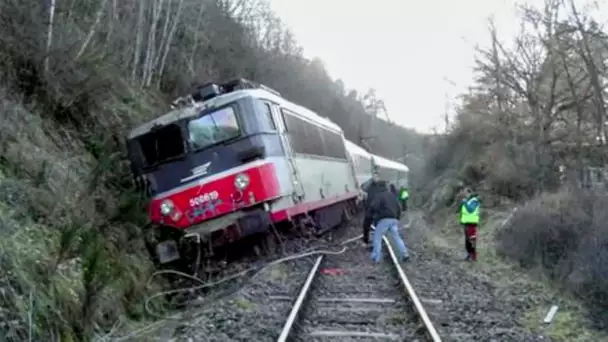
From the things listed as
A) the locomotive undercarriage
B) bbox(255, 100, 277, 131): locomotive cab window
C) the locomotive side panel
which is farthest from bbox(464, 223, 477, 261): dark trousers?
bbox(255, 100, 277, 131): locomotive cab window

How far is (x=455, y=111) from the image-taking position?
129 feet

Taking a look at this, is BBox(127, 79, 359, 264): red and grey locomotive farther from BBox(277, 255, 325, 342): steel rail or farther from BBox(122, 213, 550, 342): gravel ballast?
BBox(277, 255, 325, 342): steel rail

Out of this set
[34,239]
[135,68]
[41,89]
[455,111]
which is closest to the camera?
[34,239]

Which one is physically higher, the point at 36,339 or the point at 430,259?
the point at 36,339

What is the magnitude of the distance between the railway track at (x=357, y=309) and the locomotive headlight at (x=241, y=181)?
1.69 metres

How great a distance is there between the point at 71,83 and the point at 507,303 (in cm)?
811

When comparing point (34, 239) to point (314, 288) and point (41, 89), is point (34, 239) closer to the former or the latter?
point (314, 288)

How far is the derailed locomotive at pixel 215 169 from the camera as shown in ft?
37.3

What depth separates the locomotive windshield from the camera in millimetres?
11820

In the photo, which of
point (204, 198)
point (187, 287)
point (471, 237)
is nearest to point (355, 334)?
point (187, 287)

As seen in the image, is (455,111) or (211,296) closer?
(211,296)

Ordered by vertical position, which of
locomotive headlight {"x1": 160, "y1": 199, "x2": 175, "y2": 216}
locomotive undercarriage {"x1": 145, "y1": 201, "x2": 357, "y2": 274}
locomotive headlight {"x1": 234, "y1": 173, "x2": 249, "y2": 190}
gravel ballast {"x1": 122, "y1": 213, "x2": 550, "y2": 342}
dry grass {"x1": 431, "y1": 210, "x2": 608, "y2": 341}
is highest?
locomotive headlight {"x1": 234, "y1": 173, "x2": 249, "y2": 190}

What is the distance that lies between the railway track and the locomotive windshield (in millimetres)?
2559

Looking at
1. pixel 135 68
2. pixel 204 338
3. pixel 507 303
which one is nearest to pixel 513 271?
pixel 507 303
